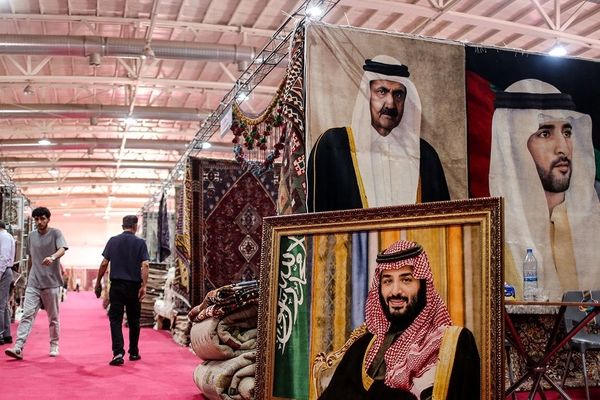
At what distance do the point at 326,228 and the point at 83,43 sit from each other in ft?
24.8

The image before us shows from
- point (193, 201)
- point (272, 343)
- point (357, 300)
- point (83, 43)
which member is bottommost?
point (272, 343)

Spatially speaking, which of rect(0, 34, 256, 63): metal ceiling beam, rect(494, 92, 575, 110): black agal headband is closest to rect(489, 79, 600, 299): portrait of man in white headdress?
rect(494, 92, 575, 110): black agal headband

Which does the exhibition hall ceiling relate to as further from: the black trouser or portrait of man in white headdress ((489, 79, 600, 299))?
the black trouser

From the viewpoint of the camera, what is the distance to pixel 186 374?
570cm

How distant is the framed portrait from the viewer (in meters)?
2.46

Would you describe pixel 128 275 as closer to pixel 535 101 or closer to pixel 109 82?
pixel 535 101

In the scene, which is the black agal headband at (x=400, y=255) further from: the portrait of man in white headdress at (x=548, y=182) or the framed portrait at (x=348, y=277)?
the portrait of man in white headdress at (x=548, y=182)

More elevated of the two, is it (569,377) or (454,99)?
(454,99)

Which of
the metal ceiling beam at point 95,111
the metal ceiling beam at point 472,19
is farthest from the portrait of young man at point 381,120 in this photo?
the metal ceiling beam at point 95,111

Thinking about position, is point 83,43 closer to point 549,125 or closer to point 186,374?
point 186,374

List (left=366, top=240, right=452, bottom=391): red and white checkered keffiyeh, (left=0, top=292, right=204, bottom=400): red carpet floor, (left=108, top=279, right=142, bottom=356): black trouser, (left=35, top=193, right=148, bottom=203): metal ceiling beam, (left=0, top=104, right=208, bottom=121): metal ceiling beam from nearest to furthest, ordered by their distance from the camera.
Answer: (left=366, top=240, right=452, bottom=391): red and white checkered keffiyeh < (left=0, top=292, right=204, bottom=400): red carpet floor < (left=108, top=279, right=142, bottom=356): black trouser < (left=0, top=104, right=208, bottom=121): metal ceiling beam < (left=35, top=193, right=148, bottom=203): metal ceiling beam

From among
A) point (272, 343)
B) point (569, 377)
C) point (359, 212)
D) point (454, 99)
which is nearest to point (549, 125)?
point (454, 99)

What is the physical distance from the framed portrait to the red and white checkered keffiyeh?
0.13 ft

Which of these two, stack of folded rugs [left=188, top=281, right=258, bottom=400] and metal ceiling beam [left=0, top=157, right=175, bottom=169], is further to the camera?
metal ceiling beam [left=0, top=157, right=175, bottom=169]
